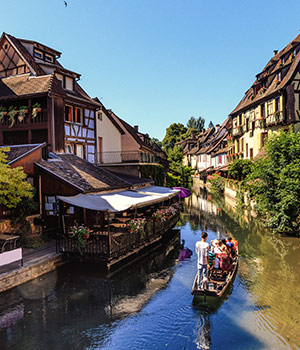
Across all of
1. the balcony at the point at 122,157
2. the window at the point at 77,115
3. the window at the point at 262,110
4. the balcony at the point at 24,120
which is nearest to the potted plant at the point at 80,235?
the balcony at the point at 24,120

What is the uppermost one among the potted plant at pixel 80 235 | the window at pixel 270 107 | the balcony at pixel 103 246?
the window at pixel 270 107

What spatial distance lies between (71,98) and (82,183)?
7935 mm

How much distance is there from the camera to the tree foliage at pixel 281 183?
18531 mm

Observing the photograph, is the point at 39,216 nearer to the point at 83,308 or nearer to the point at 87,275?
the point at 87,275

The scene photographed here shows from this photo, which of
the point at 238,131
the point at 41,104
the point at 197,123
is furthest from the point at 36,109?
the point at 197,123

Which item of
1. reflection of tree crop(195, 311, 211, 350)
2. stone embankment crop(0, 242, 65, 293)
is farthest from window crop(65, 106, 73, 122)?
reflection of tree crop(195, 311, 211, 350)

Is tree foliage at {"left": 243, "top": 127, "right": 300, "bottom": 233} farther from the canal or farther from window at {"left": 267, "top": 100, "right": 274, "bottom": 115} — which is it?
window at {"left": 267, "top": 100, "right": 274, "bottom": 115}

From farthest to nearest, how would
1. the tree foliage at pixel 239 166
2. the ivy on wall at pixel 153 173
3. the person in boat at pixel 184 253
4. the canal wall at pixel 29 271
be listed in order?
the tree foliage at pixel 239 166 < the ivy on wall at pixel 153 173 < the person in boat at pixel 184 253 < the canal wall at pixel 29 271

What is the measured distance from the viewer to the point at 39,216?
1608 cm

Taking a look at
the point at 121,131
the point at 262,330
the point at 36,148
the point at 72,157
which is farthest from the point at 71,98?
the point at 262,330

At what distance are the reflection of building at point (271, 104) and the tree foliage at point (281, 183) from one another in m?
10.2

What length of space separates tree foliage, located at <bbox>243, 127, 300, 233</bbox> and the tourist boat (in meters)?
7.95

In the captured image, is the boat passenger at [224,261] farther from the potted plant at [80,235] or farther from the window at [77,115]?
the window at [77,115]

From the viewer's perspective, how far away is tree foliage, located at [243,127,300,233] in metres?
18.5
